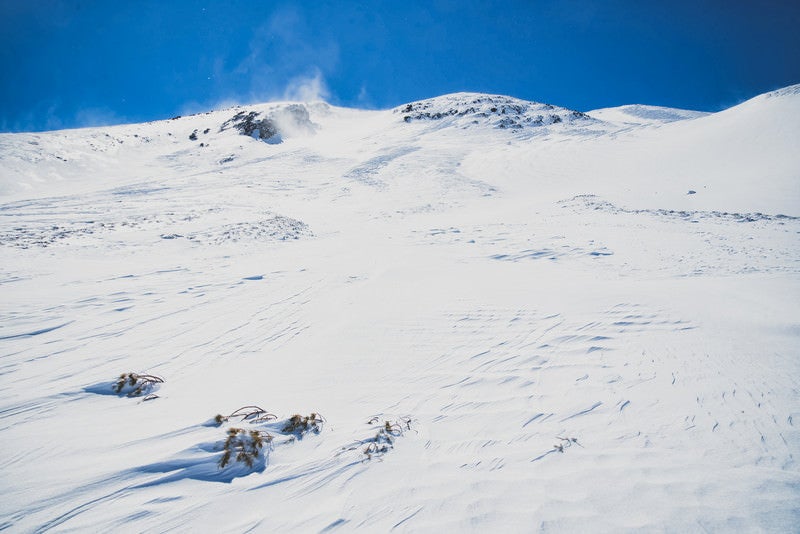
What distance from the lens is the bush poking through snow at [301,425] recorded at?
310cm

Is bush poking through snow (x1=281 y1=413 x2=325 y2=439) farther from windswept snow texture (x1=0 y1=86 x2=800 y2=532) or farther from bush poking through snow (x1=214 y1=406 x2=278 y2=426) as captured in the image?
bush poking through snow (x1=214 y1=406 x2=278 y2=426)

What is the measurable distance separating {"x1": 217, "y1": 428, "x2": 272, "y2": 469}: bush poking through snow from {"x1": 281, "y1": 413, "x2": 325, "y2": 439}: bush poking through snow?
200mm

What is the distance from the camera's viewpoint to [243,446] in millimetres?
2779

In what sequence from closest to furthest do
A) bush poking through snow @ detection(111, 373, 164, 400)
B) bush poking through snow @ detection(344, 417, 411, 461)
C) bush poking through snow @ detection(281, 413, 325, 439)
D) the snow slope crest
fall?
bush poking through snow @ detection(344, 417, 411, 461)
bush poking through snow @ detection(281, 413, 325, 439)
bush poking through snow @ detection(111, 373, 164, 400)
the snow slope crest

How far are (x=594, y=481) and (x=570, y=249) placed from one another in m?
8.11

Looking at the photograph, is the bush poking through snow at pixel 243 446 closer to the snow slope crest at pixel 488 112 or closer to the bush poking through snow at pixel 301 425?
the bush poking through snow at pixel 301 425

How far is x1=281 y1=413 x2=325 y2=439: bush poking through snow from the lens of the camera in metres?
3.10

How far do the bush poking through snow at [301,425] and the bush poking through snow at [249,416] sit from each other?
20 cm

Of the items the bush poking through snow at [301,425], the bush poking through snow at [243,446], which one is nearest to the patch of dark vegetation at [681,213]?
the bush poking through snow at [301,425]

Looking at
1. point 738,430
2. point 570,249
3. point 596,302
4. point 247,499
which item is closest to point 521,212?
point 570,249

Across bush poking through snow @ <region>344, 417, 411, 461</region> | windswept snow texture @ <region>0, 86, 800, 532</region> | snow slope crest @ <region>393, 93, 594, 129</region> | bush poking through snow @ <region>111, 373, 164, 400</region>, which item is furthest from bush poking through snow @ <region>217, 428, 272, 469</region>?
snow slope crest @ <region>393, 93, 594, 129</region>

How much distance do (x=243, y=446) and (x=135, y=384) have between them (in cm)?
192

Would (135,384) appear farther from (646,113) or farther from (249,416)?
(646,113)

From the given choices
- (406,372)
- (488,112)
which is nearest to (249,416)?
(406,372)
